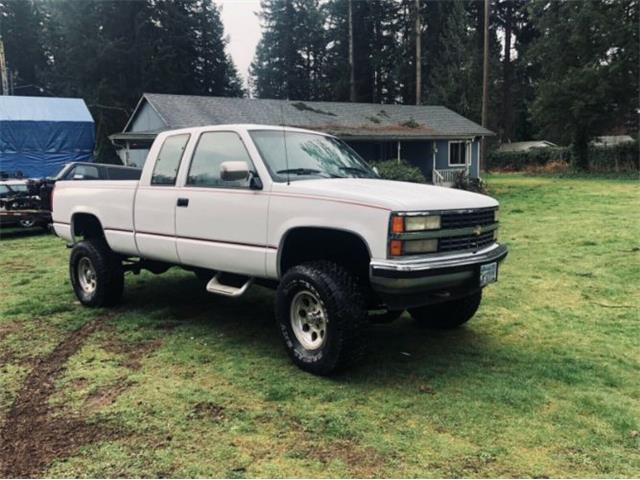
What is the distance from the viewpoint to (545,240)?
11.0 meters

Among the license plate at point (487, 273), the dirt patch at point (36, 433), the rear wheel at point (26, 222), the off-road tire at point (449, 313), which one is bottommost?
the dirt patch at point (36, 433)

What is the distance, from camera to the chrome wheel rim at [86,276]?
22.3 ft

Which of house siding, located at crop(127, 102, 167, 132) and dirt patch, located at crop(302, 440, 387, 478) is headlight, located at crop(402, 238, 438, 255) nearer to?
dirt patch, located at crop(302, 440, 387, 478)

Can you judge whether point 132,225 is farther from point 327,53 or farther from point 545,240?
point 327,53

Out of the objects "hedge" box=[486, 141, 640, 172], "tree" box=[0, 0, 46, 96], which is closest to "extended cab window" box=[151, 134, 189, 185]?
"hedge" box=[486, 141, 640, 172]

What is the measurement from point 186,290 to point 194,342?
2362mm

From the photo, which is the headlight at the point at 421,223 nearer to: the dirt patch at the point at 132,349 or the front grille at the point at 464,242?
the front grille at the point at 464,242

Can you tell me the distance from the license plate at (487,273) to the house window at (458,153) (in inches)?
1020

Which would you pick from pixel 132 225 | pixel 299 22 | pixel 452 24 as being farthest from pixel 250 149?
pixel 299 22

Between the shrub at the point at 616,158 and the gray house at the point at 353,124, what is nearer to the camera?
the gray house at the point at 353,124

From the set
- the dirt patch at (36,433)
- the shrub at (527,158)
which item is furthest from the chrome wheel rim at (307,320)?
the shrub at (527,158)

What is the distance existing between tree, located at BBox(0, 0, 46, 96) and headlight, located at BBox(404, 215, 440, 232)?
197ft

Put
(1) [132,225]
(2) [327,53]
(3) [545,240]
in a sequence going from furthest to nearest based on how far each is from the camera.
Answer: (2) [327,53] → (3) [545,240] → (1) [132,225]

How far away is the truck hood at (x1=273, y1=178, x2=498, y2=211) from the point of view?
13.7 ft
